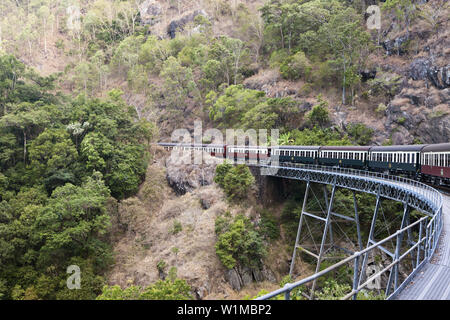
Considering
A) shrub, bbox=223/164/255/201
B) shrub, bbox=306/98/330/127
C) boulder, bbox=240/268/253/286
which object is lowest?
boulder, bbox=240/268/253/286

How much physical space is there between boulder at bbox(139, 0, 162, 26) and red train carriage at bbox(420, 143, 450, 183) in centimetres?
6394

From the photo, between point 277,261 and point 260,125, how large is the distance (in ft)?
46.6

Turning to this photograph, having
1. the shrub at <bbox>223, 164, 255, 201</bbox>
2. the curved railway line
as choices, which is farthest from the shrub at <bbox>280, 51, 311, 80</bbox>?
the shrub at <bbox>223, 164, 255, 201</bbox>

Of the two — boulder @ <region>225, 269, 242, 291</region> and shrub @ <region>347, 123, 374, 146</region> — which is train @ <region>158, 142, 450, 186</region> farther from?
boulder @ <region>225, 269, 242, 291</region>

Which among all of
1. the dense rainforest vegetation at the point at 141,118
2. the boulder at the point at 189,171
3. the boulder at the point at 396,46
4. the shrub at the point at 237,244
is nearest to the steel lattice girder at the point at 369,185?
the dense rainforest vegetation at the point at 141,118

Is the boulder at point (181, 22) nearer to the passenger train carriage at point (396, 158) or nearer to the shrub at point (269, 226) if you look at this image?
the shrub at point (269, 226)

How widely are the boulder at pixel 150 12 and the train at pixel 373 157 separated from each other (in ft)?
160

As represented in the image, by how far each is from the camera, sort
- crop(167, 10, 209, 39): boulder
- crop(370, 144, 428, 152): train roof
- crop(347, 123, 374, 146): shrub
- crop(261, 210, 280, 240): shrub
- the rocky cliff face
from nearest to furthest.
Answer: crop(370, 144, 428, 152): train roof
the rocky cliff face
crop(261, 210, 280, 240): shrub
crop(347, 123, 374, 146): shrub
crop(167, 10, 209, 39): boulder

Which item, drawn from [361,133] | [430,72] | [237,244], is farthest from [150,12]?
[237,244]

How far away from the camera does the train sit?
1573 centimetres

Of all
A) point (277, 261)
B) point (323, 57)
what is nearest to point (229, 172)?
point (277, 261)

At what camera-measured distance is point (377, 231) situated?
21688 mm

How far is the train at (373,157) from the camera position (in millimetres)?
15734
